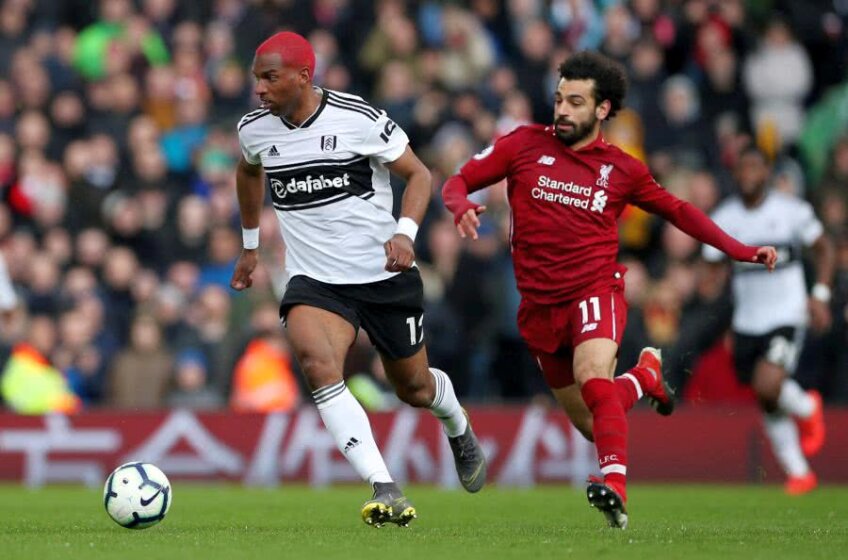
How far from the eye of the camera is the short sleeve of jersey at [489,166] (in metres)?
10.2

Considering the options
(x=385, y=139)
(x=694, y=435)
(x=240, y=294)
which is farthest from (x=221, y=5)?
(x=385, y=139)

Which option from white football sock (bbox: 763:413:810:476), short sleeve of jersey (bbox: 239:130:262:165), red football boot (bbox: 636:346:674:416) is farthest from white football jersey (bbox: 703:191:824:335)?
short sleeve of jersey (bbox: 239:130:262:165)

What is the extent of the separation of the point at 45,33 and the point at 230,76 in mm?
2402

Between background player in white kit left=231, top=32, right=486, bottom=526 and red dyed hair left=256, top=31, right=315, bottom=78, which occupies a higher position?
red dyed hair left=256, top=31, right=315, bottom=78

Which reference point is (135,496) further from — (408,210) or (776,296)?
(776,296)

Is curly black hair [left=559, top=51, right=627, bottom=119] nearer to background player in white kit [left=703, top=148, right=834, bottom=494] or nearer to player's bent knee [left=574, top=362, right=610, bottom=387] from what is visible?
player's bent knee [left=574, top=362, right=610, bottom=387]

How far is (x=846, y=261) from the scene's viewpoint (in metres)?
16.7

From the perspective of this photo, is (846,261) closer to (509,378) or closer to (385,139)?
(509,378)

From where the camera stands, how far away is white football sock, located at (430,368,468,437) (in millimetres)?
10758

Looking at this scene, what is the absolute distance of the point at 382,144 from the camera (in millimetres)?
9992

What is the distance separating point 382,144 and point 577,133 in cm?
110

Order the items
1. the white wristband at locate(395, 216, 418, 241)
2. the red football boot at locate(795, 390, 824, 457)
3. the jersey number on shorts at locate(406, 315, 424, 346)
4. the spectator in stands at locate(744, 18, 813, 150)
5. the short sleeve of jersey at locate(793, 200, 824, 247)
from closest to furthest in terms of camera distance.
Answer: the white wristband at locate(395, 216, 418, 241), the jersey number on shorts at locate(406, 315, 424, 346), the short sleeve of jersey at locate(793, 200, 824, 247), the red football boot at locate(795, 390, 824, 457), the spectator in stands at locate(744, 18, 813, 150)

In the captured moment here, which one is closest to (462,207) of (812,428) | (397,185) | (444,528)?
(444,528)

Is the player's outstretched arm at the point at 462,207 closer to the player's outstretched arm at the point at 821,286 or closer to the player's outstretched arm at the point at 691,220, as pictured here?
the player's outstretched arm at the point at 691,220
